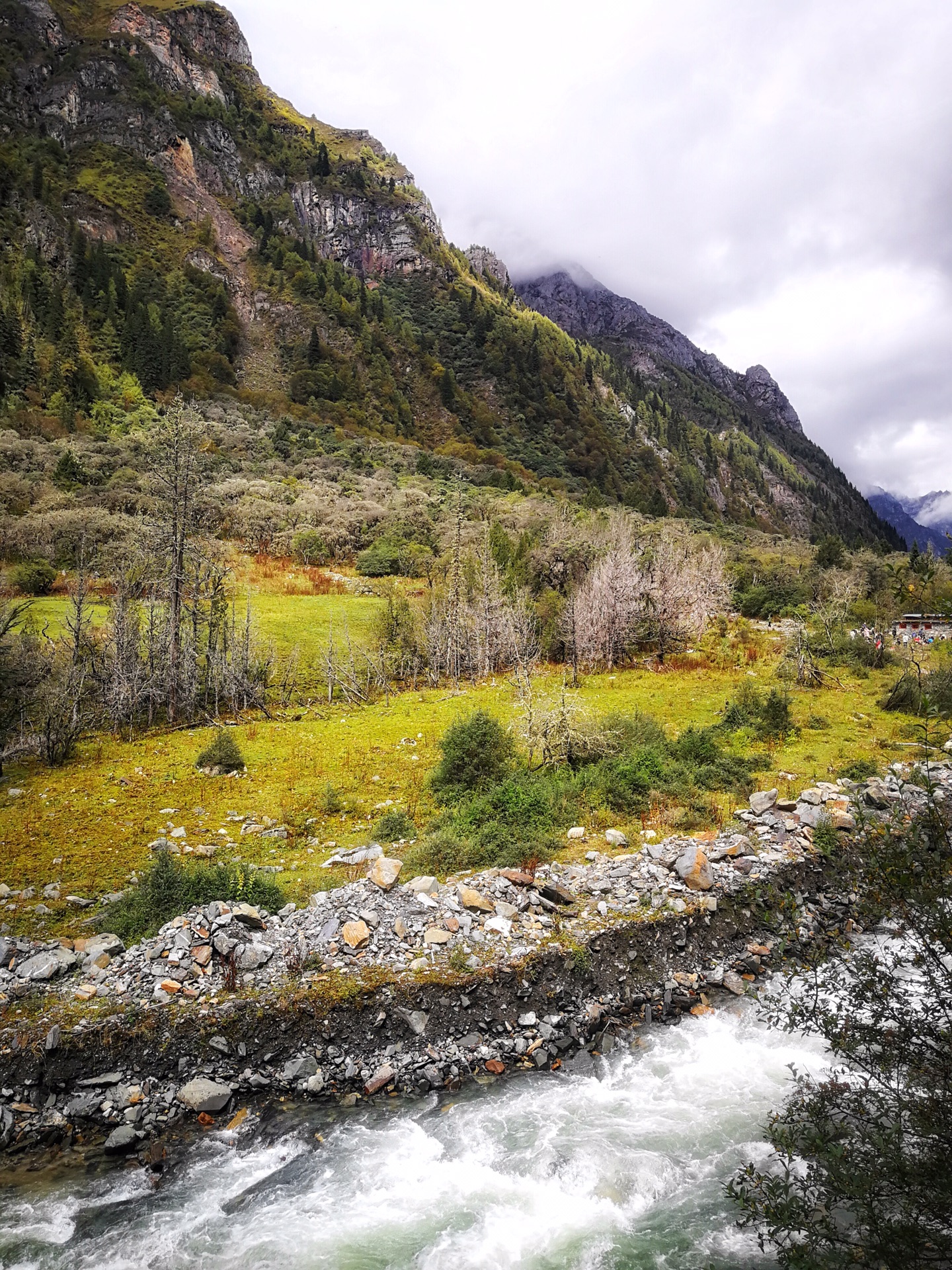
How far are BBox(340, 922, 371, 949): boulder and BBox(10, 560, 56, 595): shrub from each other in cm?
2520

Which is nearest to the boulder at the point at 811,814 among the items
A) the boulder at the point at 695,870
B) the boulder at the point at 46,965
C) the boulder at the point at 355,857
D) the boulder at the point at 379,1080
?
the boulder at the point at 695,870

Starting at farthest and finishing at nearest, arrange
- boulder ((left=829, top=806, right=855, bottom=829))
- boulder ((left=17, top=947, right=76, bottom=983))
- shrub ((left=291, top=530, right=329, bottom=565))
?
shrub ((left=291, top=530, right=329, bottom=565))
boulder ((left=829, top=806, right=855, bottom=829))
boulder ((left=17, top=947, right=76, bottom=983))

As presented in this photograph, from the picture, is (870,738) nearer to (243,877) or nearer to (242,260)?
(243,877)

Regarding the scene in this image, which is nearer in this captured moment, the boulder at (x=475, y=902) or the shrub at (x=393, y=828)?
the boulder at (x=475, y=902)

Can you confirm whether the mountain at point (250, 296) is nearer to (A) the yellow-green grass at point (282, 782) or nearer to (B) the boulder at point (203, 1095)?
(A) the yellow-green grass at point (282, 782)

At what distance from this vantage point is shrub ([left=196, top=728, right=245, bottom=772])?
607 inches

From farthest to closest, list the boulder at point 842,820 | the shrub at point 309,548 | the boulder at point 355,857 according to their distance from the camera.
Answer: the shrub at point 309,548
the boulder at point 842,820
the boulder at point 355,857

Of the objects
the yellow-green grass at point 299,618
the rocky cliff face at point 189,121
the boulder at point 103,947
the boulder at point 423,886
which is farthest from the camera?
the rocky cliff face at point 189,121

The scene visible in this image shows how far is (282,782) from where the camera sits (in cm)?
1502

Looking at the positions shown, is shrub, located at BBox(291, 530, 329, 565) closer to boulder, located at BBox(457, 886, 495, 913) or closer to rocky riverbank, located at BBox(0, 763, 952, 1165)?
rocky riverbank, located at BBox(0, 763, 952, 1165)

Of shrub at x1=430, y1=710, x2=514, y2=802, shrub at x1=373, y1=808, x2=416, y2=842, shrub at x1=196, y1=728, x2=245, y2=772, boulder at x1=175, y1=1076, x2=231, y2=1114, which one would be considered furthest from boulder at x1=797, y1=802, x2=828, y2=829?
shrub at x1=196, y1=728, x2=245, y2=772

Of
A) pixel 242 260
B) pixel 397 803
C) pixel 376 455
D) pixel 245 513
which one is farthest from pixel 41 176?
pixel 397 803

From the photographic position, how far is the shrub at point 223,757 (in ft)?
50.6

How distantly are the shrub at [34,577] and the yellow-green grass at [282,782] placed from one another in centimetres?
1378
